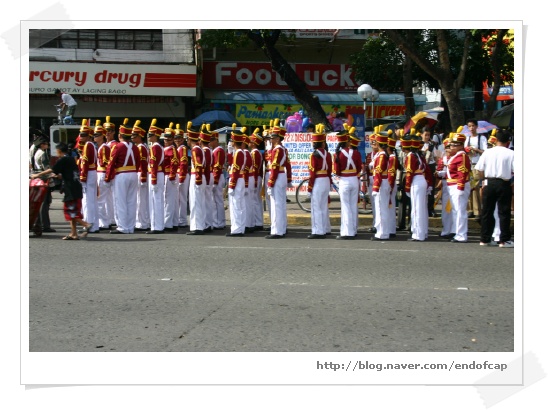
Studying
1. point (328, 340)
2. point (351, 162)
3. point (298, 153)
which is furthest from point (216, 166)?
point (328, 340)

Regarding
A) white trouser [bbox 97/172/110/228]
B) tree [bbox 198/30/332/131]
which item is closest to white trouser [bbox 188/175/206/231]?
white trouser [bbox 97/172/110/228]

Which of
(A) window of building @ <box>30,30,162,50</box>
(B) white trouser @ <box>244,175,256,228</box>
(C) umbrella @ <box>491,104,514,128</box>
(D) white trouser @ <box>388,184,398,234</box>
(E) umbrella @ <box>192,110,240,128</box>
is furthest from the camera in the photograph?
(A) window of building @ <box>30,30,162,50</box>

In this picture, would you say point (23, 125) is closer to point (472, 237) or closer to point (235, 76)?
point (472, 237)

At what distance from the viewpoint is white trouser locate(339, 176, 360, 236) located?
14.3 meters

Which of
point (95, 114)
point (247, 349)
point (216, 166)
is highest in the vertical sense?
point (95, 114)

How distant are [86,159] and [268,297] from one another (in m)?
7.73

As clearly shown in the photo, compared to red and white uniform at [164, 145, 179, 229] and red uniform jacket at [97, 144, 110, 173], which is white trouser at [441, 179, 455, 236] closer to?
red and white uniform at [164, 145, 179, 229]

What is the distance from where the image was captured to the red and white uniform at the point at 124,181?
1504 centimetres

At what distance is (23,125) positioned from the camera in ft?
20.3

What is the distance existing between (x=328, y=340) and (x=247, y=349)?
2.27ft

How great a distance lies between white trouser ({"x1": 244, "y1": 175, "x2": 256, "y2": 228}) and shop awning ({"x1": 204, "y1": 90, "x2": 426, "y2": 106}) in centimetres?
1687

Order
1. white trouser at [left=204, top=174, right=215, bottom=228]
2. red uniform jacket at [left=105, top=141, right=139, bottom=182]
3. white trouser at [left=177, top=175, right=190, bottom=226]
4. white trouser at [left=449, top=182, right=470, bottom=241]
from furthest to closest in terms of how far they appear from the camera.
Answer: white trouser at [left=177, top=175, right=190, bottom=226] → white trouser at [left=204, top=174, right=215, bottom=228] → red uniform jacket at [left=105, top=141, right=139, bottom=182] → white trouser at [left=449, top=182, right=470, bottom=241]

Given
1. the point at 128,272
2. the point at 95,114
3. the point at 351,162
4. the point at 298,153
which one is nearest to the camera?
the point at 128,272

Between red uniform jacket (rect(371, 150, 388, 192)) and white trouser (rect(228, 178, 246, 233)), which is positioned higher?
red uniform jacket (rect(371, 150, 388, 192))
